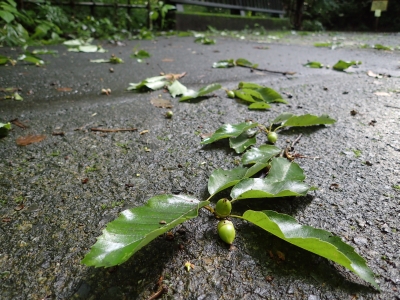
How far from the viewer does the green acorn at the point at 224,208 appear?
0.76 m

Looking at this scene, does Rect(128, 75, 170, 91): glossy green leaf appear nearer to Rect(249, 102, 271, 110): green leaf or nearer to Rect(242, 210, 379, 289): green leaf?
Rect(249, 102, 271, 110): green leaf

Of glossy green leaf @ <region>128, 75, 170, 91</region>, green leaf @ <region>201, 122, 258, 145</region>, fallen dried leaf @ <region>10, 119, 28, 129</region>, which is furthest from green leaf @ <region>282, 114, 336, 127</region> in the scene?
fallen dried leaf @ <region>10, 119, 28, 129</region>

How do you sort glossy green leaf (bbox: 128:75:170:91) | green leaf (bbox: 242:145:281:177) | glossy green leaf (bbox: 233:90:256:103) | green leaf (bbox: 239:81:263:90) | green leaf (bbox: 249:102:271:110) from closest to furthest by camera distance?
green leaf (bbox: 242:145:281:177), green leaf (bbox: 249:102:271:110), glossy green leaf (bbox: 233:90:256:103), green leaf (bbox: 239:81:263:90), glossy green leaf (bbox: 128:75:170:91)

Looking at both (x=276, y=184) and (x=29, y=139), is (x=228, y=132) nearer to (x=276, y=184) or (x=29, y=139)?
(x=276, y=184)

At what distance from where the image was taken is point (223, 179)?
2.96 feet

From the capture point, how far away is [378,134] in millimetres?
1294

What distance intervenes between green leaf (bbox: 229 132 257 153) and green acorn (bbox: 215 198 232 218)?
1.29 ft

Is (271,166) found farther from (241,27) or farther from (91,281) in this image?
(241,27)

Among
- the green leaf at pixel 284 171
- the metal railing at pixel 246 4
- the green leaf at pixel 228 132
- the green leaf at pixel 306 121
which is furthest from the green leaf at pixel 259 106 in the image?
the metal railing at pixel 246 4

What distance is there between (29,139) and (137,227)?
85 cm


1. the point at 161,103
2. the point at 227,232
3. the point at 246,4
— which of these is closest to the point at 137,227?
the point at 227,232

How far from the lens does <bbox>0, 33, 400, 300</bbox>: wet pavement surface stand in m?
0.61

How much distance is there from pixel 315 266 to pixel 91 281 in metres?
0.46

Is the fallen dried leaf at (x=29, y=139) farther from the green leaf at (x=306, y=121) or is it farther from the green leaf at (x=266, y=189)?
the green leaf at (x=306, y=121)
